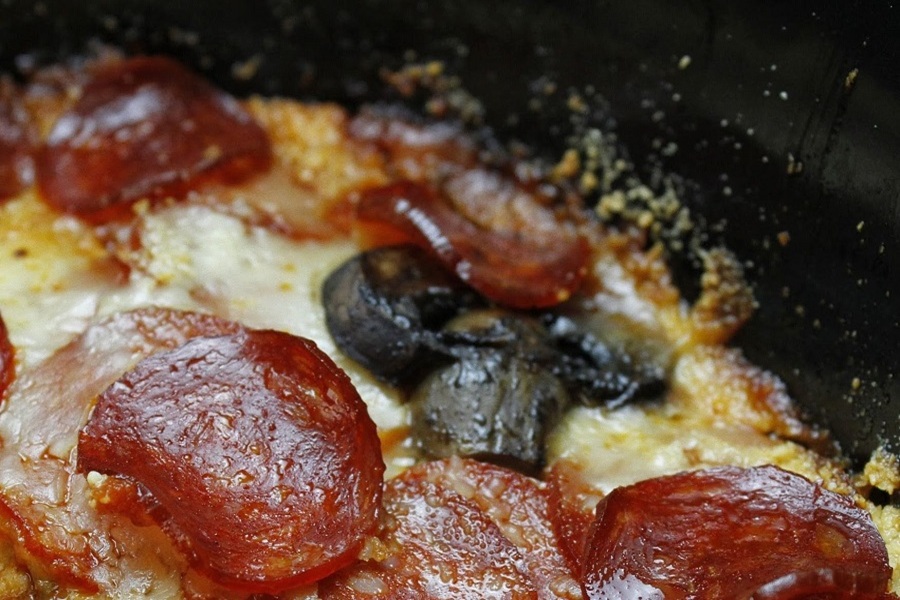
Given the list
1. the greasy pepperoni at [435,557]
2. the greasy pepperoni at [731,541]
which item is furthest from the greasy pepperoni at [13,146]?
the greasy pepperoni at [731,541]

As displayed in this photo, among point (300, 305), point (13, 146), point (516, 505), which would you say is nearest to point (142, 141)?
point (13, 146)

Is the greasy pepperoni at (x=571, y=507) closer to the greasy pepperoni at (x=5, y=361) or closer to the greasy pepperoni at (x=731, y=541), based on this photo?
the greasy pepperoni at (x=731, y=541)

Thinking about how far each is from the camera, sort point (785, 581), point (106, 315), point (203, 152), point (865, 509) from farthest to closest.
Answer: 1. point (203, 152)
2. point (106, 315)
3. point (865, 509)
4. point (785, 581)

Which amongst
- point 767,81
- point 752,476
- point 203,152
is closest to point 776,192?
point 767,81

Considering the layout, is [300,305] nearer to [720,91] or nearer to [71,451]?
[71,451]

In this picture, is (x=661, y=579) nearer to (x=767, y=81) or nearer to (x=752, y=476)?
(x=752, y=476)

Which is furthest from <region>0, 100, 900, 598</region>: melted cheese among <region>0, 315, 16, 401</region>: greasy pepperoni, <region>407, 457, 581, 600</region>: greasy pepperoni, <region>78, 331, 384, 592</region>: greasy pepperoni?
<region>78, 331, 384, 592</region>: greasy pepperoni

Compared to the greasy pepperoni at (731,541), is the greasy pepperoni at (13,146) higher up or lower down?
lower down
